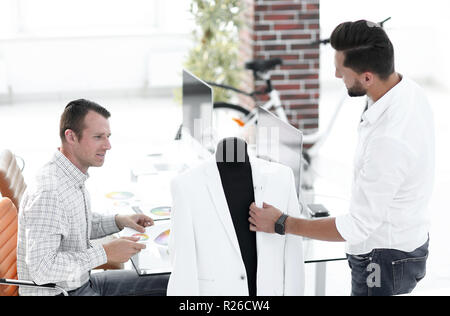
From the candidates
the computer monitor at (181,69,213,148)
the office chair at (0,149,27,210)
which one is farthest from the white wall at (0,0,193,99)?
the office chair at (0,149,27,210)

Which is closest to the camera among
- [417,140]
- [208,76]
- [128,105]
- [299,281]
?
[417,140]

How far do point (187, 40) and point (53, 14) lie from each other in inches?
73.2

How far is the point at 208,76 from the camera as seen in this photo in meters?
6.32

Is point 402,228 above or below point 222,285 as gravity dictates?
above

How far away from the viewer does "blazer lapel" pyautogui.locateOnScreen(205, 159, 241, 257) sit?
Result: 231cm

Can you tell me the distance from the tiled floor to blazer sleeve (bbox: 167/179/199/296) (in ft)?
5.46

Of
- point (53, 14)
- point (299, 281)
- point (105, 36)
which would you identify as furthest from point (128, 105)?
point (299, 281)

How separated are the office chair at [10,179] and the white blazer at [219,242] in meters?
1.33

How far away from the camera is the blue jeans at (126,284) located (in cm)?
288

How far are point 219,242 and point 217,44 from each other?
4.19 m

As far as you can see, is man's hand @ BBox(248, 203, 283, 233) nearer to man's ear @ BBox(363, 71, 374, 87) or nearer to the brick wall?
man's ear @ BBox(363, 71, 374, 87)

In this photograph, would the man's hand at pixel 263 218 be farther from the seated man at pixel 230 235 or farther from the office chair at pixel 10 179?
the office chair at pixel 10 179

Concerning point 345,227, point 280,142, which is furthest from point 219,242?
point 280,142

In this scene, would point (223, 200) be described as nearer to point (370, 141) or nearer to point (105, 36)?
point (370, 141)
